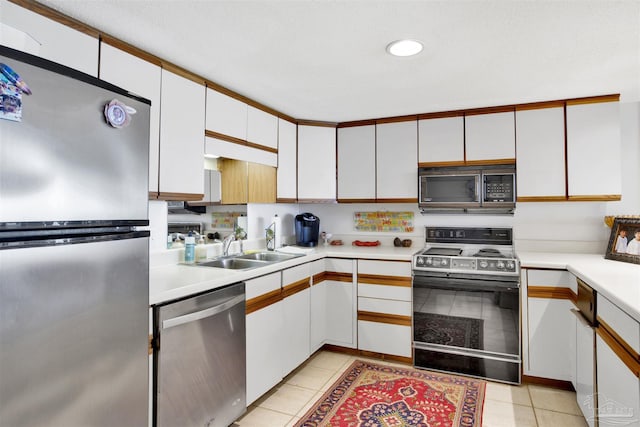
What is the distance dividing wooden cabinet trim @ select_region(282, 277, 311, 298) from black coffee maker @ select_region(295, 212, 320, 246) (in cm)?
74

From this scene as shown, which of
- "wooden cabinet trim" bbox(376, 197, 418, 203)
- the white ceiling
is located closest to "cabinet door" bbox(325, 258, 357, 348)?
Result: "wooden cabinet trim" bbox(376, 197, 418, 203)

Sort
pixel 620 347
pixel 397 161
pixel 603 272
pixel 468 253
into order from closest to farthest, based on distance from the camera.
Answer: pixel 620 347 < pixel 603 272 < pixel 468 253 < pixel 397 161

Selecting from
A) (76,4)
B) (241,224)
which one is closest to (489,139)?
(241,224)

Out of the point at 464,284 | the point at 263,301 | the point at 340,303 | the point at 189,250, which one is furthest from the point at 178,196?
the point at 464,284

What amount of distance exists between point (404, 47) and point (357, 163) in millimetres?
1675

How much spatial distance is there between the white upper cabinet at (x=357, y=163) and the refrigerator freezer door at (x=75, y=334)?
2.53 m

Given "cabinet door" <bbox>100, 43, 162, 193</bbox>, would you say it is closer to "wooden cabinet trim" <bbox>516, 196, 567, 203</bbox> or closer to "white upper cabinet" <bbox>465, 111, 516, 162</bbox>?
"white upper cabinet" <bbox>465, 111, 516, 162</bbox>

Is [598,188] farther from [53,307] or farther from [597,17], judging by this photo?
[53,307]

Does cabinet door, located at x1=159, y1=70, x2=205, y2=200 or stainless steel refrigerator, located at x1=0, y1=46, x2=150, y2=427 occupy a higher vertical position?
cabinet door, located at x1=159, y1=70, x2=205, y2=200

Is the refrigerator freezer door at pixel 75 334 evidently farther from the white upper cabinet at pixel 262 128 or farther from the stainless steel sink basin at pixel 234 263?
the white upper cabinet at pixel 262 128

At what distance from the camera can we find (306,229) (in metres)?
3.67

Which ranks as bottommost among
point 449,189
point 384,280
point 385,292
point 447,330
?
point 447,330

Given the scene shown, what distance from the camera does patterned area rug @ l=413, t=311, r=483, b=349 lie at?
2.85m

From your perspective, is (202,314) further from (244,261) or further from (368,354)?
(368,354)
